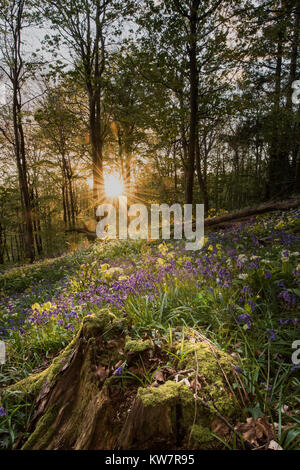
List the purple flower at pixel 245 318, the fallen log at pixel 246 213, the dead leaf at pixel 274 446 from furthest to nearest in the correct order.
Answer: the fallen log at pixel 246 213
the purple flower at pixel 245 318
the dead leaf at pixel 274 446

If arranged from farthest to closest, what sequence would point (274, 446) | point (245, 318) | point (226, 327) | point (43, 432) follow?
point (226, 327) < point (245, 318) < point (43, 432) < point (274, 446)

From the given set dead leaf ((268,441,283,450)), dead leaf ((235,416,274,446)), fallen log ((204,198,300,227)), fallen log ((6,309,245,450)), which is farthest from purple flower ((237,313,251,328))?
fallen log ((204,198,300,227))

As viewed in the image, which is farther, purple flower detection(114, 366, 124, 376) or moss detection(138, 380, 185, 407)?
purple flower detection(114, 366, 124, 376)

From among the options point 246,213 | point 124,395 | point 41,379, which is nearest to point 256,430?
point 124,395

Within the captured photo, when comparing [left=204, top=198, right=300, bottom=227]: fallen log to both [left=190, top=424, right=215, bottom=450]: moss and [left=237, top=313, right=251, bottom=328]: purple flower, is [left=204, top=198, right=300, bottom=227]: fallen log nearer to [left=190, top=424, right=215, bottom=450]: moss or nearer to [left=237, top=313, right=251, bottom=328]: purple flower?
[left=237, top=313, right=251, bottom=328]: purple flower

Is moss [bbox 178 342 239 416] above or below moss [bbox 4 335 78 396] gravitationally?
above

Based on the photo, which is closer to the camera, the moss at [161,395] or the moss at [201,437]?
the moss at [201,437]

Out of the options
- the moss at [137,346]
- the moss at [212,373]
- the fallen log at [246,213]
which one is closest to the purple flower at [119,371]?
the moss at [137,346]

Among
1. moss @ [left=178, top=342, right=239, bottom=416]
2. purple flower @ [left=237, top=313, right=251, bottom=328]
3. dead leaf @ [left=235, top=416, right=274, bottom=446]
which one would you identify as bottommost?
dead leaf @ [left=235, top=416, right=274, bottom=446]

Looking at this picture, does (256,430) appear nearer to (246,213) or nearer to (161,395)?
(161,395)

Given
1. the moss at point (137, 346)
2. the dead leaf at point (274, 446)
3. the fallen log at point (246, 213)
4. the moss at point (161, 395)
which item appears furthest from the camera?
the fallen log at point (246, 213)

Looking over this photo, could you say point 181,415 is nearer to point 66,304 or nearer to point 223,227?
point 66,304

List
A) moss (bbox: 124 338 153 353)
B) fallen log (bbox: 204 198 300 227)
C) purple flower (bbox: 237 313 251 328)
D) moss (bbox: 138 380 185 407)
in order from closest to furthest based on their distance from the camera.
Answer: moss (bbox: 138 380 185 407)
moss (bbox: 124 338 153 353)
purple flower (bbox: 237 313 251 328)
fallen log (bbox: 204 198 300 227)

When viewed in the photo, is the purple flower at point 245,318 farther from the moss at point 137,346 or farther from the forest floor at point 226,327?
the moss at point 137,346
